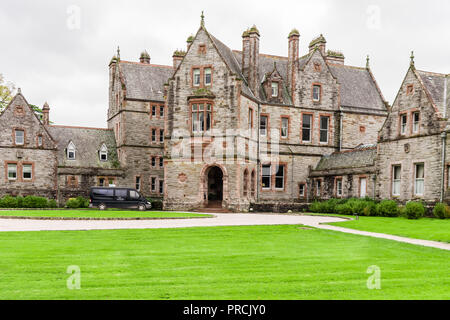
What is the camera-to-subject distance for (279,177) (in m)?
43.5

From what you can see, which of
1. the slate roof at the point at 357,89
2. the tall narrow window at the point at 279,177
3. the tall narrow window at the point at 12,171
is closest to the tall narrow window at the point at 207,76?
the tall narrow window at the point at 279,177

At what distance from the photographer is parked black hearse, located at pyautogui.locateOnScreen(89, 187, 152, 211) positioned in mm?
37656

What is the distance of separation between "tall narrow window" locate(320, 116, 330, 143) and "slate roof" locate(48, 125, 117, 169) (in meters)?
22.8

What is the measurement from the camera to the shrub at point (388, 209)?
2986 centimetres

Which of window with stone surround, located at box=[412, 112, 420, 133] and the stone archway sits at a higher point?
window with stone surround, located at box=[412, 112, 420, 133]

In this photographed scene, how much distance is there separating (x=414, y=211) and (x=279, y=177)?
56.9 feet

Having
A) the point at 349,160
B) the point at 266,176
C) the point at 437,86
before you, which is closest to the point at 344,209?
the point at 349,160

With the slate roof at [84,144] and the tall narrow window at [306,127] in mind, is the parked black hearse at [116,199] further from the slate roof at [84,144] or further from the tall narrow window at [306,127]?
the tall narrow window at [306,127]

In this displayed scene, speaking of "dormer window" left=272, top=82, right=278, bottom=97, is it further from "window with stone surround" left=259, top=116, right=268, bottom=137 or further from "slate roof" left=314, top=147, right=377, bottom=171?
"slate roof" left=314, top=147, right=377, bottom=171

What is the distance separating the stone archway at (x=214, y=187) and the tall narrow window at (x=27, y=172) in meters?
18.6

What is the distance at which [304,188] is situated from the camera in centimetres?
4434

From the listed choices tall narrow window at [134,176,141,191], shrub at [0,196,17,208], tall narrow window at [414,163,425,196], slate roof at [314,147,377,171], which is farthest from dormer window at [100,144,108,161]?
tall narrow window at [414,163,425,196]

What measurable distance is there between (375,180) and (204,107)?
49.4 feet
